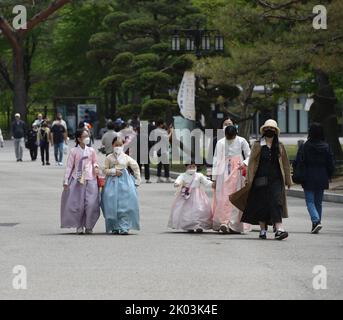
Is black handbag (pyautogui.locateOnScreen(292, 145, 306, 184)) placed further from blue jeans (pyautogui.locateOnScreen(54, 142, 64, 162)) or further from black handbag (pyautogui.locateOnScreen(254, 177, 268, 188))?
blue jeans (pyautogui.locateOnScreen(54, 142, 64, 162))

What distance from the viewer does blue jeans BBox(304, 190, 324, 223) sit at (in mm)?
19719

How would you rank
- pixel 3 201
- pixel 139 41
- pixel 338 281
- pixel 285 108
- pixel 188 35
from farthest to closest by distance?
pixel 285 108 → pixel 139 41 → pixel 188 35 → pixel 3 201 → pixel 338 281

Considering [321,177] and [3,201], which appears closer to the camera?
[321,177]

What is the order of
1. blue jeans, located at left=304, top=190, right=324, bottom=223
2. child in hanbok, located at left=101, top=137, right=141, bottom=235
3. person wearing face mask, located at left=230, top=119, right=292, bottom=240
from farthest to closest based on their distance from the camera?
blue jeans, located at left=304, top=190, right=324, bottom=223 < child in hanbok, located at left=101, top=137, right=141, bottom=235 < person wearing face mask, located at left=230, top=119, right=292, bottom=240

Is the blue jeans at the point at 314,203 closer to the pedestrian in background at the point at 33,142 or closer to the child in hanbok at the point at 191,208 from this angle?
the child in hanbok at the point at 191,208

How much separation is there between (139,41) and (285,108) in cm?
3844

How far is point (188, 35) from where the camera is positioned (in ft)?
138

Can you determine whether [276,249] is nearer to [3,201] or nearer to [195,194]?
[195,194]

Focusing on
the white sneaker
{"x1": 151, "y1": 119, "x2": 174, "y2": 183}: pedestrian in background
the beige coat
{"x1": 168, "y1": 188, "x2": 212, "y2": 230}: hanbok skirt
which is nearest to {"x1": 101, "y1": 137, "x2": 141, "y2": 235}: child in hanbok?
the white sneaker

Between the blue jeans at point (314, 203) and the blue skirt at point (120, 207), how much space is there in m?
2.60

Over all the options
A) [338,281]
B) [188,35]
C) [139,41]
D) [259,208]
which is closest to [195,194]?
[259,208]

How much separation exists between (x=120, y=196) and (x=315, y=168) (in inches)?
117

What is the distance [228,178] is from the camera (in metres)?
19.8

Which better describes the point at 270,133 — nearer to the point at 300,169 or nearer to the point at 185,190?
the point at 300,169
